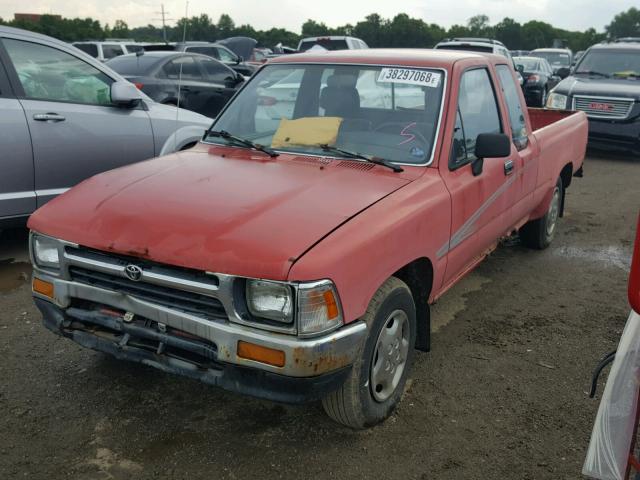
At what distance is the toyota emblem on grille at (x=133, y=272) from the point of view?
2711 mm

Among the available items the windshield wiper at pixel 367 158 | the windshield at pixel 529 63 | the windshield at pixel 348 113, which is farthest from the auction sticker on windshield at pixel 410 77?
the windshield at pixel 529 63

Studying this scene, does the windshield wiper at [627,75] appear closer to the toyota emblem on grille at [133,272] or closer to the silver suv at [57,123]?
the silver suv at [57,123]

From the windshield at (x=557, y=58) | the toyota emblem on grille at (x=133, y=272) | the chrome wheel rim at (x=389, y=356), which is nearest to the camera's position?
the toyota emblem on grille at (x=133, y=272)

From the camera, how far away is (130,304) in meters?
2.78

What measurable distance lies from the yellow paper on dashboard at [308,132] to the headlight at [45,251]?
4.62ft

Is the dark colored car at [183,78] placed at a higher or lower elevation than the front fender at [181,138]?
higher

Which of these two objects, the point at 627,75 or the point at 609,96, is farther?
the point at 627,75

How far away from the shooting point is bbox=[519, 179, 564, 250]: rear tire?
5.85 metres

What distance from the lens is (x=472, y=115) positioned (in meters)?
4.09

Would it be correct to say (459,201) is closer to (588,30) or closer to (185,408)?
(185,408)

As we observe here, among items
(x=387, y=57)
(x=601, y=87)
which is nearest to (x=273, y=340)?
(x=387, y=57)

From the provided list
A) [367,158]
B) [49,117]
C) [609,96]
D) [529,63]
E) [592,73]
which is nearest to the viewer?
[367,158]

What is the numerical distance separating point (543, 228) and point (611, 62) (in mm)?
7412

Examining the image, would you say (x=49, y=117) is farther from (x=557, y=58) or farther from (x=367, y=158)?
(x=557, y=58)
